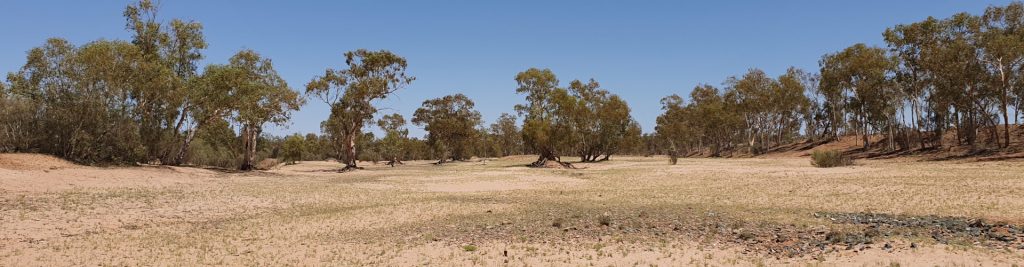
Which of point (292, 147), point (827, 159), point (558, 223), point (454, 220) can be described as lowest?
point (454, 220)

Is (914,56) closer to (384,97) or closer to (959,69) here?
(959,69)

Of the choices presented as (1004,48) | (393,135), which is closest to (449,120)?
(393,135)

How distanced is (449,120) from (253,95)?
42.5 metres

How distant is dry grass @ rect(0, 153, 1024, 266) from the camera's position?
945 centimetres

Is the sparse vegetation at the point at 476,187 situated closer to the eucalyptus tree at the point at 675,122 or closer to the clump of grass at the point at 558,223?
the clump of grass at the point at 558,223

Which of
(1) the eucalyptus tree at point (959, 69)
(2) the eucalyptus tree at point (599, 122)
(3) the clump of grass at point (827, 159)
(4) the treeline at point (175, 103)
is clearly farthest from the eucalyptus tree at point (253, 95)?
(1) the eucalyptus tree at point (959, 69)

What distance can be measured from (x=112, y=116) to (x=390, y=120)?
60953mm

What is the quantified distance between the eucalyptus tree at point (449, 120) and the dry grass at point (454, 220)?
189 feet

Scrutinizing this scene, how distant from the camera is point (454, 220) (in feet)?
46.9

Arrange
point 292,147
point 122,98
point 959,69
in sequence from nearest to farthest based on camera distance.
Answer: point 122,98, point 959,69, point 292,147

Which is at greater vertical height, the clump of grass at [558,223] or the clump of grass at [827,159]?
the clump of grass at [827,159]

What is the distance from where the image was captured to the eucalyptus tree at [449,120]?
81750 millimetres

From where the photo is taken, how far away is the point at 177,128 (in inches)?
1565

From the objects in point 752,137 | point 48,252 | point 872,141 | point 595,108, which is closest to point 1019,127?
point 872,141
